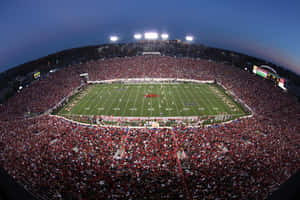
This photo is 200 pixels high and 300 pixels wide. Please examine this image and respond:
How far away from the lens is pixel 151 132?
58.2 feet

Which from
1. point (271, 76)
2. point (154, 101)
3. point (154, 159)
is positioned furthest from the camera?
point (271, 76)

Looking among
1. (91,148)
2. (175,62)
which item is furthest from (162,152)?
(175,62)

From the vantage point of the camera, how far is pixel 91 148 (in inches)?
593

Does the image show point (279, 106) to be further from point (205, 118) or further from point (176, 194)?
point (176, 194)

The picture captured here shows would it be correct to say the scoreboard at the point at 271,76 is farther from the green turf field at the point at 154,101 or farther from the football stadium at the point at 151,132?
the green turf field at the point at 154,101

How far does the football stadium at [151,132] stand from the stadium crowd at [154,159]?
0.25ft

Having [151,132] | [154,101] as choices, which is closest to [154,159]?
[151,132]

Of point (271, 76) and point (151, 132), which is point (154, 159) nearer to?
point (151, 132)

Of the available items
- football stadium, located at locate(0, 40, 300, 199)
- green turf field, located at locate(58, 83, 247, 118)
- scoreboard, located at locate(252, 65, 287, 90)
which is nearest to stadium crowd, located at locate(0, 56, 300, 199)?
football stadium, located at locate(0, 40, 300, 199)

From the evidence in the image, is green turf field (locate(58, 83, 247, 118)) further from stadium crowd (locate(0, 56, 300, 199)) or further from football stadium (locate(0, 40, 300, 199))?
stadium crowd (locate(0, 56, 300, 199))

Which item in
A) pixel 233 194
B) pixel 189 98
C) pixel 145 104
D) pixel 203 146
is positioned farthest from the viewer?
pixel 189 98

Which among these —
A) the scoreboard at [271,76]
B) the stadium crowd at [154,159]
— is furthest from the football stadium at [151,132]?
the scoreboard at [271,76]

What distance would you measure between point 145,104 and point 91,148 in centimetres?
1690

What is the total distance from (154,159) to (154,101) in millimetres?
19636
